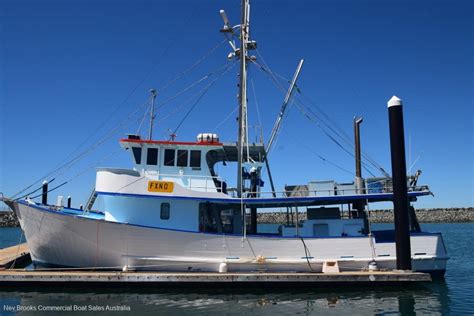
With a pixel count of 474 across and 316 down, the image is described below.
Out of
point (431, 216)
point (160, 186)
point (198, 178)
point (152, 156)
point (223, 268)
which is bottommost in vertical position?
point (223, 268)

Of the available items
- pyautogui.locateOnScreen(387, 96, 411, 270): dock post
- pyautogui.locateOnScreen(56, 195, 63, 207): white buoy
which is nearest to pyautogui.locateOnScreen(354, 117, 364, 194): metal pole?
pyautogui.locateOnScreen(387, 96, 411, 270): dock post

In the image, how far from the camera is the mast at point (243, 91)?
13.7m

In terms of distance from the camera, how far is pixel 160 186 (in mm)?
13227

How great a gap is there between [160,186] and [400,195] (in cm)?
831

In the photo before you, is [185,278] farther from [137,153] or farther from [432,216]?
[432,216]

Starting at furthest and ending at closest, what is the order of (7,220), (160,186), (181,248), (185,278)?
1. (7,220)
2. (160,186)
3. (181,248)
4. (185,278)

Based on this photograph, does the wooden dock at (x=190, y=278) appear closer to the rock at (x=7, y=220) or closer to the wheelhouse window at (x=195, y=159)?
the wheelhouse window at (x=195, y=159)

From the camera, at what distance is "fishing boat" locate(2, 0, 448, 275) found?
40.9ft

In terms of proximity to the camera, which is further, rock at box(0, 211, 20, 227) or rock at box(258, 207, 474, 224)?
rock at box(258, 207, 474, 224)

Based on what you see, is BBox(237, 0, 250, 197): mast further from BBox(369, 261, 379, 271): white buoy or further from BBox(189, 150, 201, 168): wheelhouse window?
BBox(369, 261, 379, 271): white buoy

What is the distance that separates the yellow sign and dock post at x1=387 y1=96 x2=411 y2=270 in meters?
7.82

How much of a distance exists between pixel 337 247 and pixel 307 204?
7.91 feet

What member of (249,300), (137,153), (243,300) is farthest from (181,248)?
(137,153)

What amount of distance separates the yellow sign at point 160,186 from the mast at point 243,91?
8.51ft
